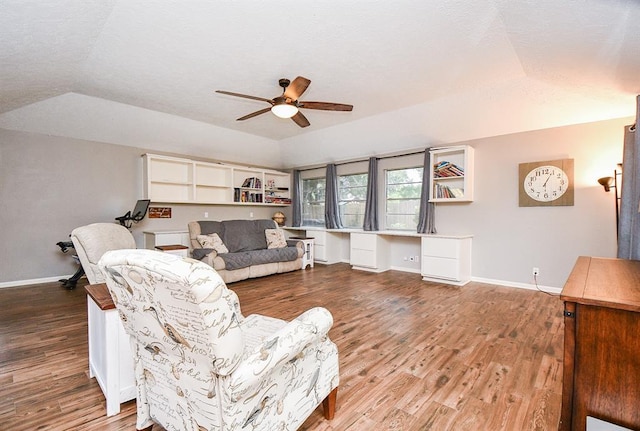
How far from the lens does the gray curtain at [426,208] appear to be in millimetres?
5250

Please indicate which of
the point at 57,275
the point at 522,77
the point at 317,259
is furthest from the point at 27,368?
the point at 522,77

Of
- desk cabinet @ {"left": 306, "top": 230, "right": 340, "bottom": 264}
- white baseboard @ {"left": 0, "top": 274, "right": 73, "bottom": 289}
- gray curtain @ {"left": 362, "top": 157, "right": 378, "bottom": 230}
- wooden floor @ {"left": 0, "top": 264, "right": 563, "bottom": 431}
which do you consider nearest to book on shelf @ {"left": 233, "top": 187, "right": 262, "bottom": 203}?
desk cabinet @ {"left": 306, "top": 230, "right": 340, "bottom": 264}

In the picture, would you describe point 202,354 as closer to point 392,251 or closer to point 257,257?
point 257,257

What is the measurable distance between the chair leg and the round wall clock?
424 cm

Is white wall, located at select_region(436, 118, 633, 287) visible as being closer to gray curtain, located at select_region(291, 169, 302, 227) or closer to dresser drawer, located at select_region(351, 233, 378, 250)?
dresser drawer, located at select_region(351, 233, 378, 250)

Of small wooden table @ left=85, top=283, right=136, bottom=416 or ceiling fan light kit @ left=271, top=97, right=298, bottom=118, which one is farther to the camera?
ceiling fan light kit @ left=271, top=97, right=298, bottom=118

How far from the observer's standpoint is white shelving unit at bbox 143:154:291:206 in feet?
18.1

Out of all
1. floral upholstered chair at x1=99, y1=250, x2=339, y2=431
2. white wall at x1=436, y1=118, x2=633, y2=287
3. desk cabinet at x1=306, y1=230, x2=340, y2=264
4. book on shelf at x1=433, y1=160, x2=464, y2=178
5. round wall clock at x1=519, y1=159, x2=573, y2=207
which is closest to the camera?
floral upholstered chair at x1=99, y1=250, x2=339, y2=431

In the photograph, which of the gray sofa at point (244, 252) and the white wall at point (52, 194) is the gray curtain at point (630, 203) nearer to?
the gray sofa at point (244, 252)

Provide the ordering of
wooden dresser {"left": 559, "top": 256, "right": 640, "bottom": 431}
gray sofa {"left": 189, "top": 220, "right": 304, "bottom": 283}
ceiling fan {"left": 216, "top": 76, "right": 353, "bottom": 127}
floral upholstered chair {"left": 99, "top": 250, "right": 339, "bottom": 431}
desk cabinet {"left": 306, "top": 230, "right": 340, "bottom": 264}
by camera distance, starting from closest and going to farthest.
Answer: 1. floral upholstered chair {"left": 99, "top": 250, "right": 339, "bottom": 431}
2. wooden dresser {"left": 559, "top": 256, "right": 640, "bottom": 431}
3. ceiling fan {"left": 216, "top": 76, "right": 353, "bottom": 127}
4. gray sofa {"left": 189, "top": 220, "right": 304, "bottom": 283}
5. desk cabinet {"left": 306, "top": 230, "right": 340, "bottom": 264}

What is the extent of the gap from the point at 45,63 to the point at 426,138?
4981mm

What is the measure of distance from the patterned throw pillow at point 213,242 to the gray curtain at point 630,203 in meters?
5.22

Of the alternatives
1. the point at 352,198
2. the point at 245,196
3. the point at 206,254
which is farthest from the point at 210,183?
the point at 352,198

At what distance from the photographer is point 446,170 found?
5055mm
